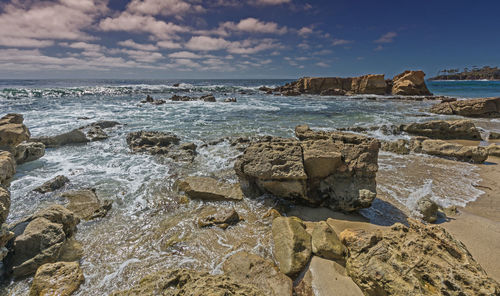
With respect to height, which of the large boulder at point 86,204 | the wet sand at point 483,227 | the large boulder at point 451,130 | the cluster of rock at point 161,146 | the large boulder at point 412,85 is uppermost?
the large boulder at point 412,85

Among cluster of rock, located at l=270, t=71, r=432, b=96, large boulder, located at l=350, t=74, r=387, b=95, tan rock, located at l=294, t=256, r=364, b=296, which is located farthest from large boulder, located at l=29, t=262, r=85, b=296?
large boulder, located at l=350, t=74, r=387, b=95

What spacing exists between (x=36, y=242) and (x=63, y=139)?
8.61 metres

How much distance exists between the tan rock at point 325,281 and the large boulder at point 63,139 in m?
→ 11.8

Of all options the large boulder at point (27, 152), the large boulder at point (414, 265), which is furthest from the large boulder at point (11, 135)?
the large boulder at point (414, 265)

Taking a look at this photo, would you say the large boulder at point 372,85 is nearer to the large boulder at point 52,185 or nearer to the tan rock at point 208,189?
the tan rock at point 208,189

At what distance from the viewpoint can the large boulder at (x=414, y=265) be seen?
101 inches

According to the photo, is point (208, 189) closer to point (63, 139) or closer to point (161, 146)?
point (161, 146)

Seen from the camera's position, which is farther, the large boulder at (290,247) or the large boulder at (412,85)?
the large boulder at (412,85)

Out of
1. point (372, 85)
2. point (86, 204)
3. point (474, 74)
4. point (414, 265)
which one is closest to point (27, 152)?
point (86, 204)

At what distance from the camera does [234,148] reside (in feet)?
32.7

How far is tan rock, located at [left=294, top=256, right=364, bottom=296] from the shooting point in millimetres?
3119

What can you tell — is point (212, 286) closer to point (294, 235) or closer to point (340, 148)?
point (294, 235)

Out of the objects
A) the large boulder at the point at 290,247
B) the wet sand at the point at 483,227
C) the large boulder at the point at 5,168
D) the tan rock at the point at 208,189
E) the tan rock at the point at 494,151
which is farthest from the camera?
the tan rock at the point at 494,151

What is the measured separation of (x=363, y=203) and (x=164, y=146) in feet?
27.9
